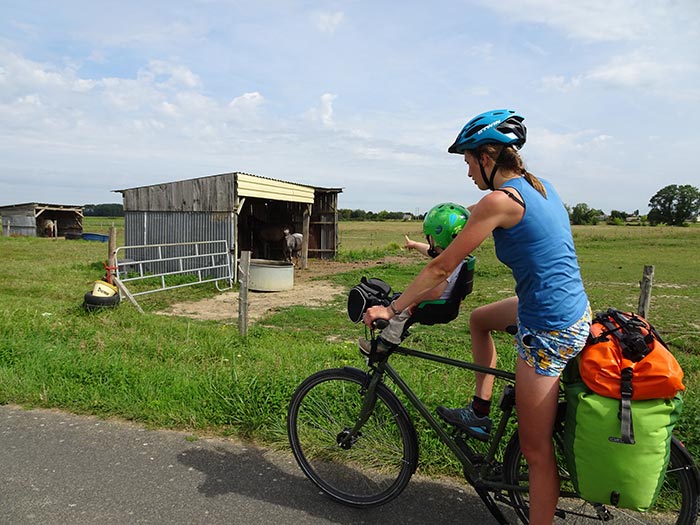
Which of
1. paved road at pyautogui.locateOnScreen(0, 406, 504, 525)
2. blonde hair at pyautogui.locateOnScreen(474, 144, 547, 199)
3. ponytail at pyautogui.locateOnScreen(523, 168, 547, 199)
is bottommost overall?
paved road at pyautogui.locateOnScreen(0, 406, 504, 525)

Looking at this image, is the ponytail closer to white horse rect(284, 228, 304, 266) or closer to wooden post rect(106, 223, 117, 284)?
wooden post rect(106, 223, 117, 284)

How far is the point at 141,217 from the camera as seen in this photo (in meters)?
17.8

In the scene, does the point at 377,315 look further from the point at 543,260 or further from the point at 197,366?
the point at 197,366

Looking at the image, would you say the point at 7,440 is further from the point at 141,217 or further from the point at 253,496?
the point at 141,217

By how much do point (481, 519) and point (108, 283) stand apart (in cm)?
821

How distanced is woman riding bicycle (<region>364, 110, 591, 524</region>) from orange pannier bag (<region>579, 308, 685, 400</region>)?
0.09 m

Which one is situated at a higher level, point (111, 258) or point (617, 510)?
point (111, 258)

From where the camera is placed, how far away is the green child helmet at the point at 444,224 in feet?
9.07

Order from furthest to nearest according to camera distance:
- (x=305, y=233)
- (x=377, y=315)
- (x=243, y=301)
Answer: (x=305, y=233) < (x=243, y=301) < (x=377, y=315)

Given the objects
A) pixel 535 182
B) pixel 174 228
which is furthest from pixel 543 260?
pixel 174 228

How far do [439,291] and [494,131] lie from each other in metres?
0.90

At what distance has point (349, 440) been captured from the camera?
3141 millimetres

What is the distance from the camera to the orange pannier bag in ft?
6.75

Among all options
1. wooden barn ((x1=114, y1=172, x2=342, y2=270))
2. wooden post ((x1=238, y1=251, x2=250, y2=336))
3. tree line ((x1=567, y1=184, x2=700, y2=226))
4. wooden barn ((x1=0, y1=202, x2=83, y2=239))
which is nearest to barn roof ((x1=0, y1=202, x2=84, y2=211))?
wooden barn ((x1=0, y1=202, x2=83, y2=239))
